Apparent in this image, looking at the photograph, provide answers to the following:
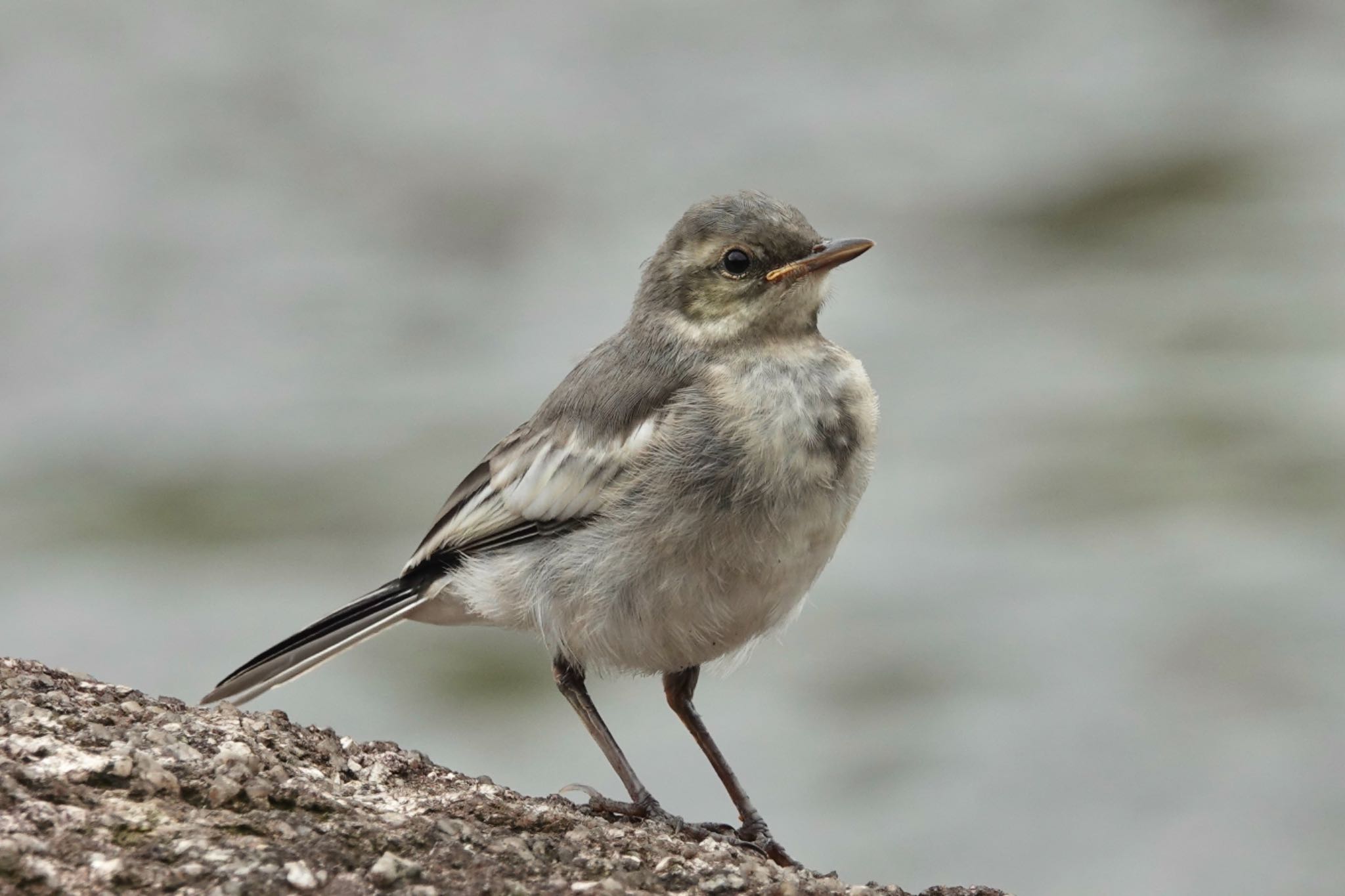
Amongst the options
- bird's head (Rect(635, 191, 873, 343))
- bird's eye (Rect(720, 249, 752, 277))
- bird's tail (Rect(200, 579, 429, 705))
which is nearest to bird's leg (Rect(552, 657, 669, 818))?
bird's tail (Rect(200, 579, 429, 705))

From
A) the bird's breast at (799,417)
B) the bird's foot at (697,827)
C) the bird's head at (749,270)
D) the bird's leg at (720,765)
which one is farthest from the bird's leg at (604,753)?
the bird's head at (749,270)

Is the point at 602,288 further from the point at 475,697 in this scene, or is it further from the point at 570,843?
the point at 570,843

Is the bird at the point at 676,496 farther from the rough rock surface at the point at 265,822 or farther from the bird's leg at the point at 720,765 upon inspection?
the rough rock surface at the point at 265,822

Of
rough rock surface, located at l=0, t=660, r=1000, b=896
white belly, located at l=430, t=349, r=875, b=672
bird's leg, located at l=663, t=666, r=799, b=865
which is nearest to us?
rough rock surface, located at l=0, t=660, r=1000, b=896

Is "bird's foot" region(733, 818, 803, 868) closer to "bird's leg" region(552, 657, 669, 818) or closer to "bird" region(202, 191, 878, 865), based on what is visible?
"bird" region(202, 191, 878, 865)

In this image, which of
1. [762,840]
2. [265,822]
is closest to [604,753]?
[762,840]

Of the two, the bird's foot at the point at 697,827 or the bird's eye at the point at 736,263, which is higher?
the bird's eye at the point at 736,263
